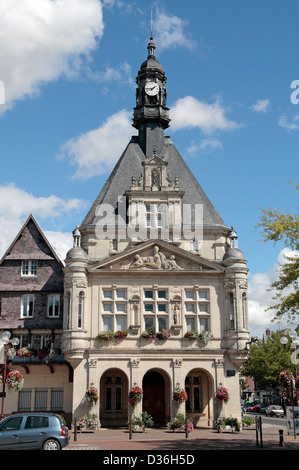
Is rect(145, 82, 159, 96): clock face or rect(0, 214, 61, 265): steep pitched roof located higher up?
rect(145, 82, 159, 96): clock face

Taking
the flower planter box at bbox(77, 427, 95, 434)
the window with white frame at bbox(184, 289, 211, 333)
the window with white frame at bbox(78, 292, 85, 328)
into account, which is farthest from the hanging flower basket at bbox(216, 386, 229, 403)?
the window with white frame at bbox(78, 292, 85, 328)

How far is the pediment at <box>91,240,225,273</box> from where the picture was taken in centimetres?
4312

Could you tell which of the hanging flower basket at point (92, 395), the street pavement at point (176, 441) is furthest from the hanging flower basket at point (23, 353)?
the street pavement at point (176, 441)

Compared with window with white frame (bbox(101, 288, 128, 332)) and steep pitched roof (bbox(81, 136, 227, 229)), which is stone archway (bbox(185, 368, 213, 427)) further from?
steep pitched roof (bbox(81, 136, 227, 229))

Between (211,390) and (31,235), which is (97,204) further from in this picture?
(211,390)

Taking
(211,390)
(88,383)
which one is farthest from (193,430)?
(88,383)

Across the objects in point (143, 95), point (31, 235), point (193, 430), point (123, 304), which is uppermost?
point (143, 95)

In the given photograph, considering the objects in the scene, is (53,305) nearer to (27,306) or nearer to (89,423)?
(27,306)

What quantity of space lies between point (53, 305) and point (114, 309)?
6653 millimetres

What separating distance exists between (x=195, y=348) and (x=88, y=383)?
8.50m

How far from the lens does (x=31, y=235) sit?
4791cm

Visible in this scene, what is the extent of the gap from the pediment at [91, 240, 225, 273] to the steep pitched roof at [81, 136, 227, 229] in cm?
402
